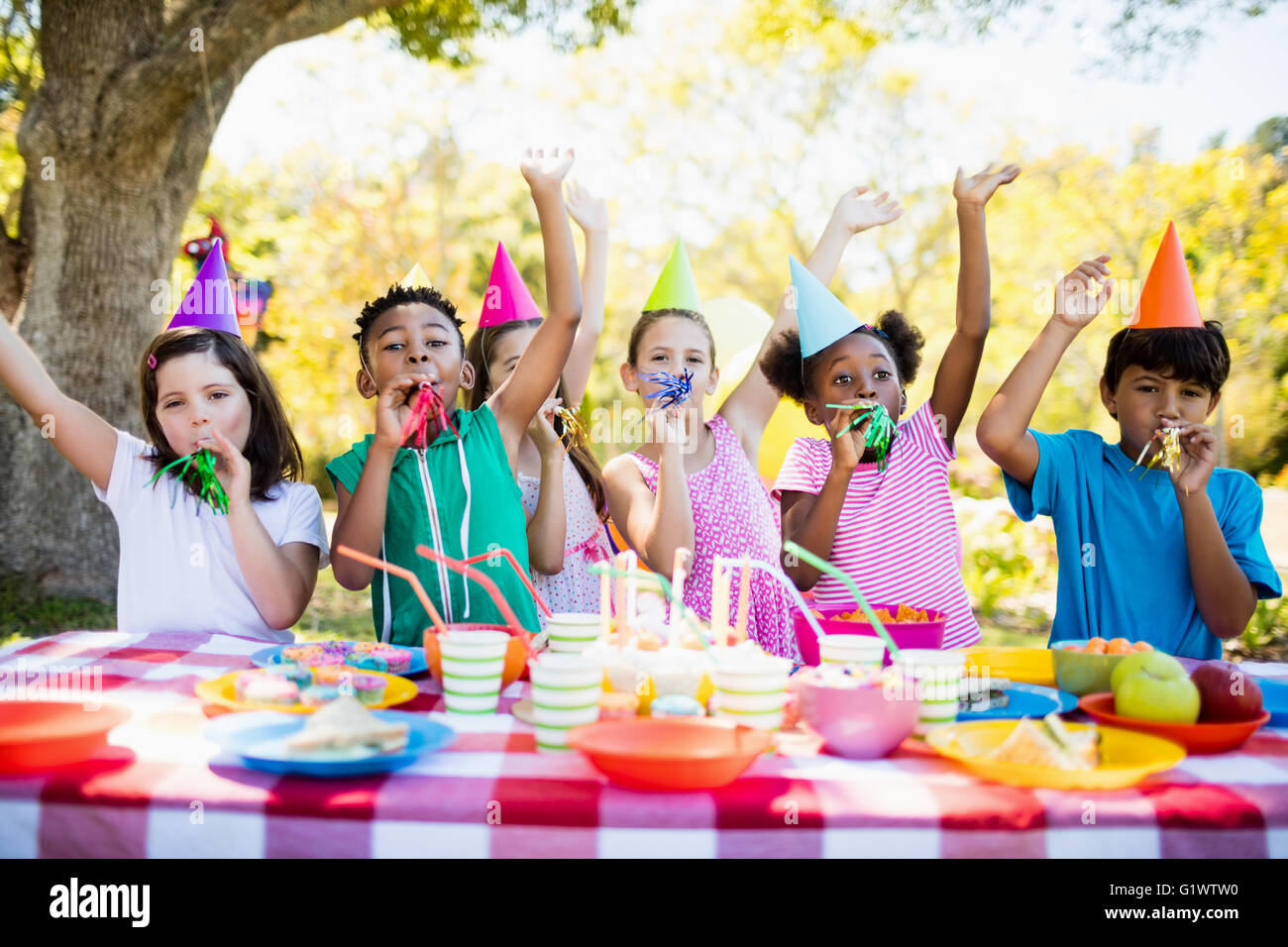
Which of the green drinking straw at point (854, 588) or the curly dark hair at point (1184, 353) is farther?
the curly dark hair at point (1184, 353)

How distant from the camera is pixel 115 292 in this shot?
19.7 ft

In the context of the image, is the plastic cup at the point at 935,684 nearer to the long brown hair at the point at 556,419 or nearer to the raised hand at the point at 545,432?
the raised hand at the point at 545,432

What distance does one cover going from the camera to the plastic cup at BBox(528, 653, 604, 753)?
1.46 meters

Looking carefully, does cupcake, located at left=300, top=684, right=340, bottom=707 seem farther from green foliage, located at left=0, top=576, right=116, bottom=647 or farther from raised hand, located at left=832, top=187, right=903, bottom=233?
green foliage, located at left=0, top=576, right=116, bottom=647

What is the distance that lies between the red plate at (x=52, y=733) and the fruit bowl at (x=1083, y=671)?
156 centimetres

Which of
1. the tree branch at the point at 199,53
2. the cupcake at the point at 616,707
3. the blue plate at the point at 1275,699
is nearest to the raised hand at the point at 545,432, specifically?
the cupcake at the point at 616,707

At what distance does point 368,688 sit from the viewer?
66.4 inches

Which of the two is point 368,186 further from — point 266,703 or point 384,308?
point 266,703

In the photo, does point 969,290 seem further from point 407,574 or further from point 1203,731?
point 407,574

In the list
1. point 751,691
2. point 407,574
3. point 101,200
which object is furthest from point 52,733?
point 101,200

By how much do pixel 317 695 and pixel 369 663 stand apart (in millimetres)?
242

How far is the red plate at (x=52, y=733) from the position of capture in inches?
53.1
